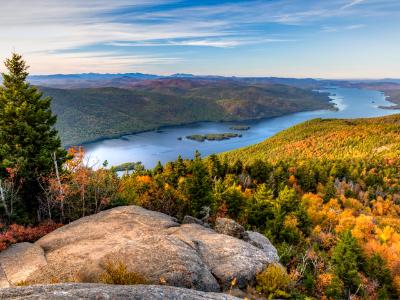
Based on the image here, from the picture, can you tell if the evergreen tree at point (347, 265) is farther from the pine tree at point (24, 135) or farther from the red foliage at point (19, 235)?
the pine tree at point (24, 135)

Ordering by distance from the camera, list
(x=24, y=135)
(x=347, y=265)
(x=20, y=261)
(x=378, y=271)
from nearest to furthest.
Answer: (x=20, y=261)
(x=24, y=135)
(x=347, y=265)
(x=378, y=271)

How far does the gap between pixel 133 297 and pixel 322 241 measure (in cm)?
6006

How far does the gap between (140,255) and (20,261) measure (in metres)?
9.45

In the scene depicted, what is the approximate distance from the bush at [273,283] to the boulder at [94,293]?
8.06 meters

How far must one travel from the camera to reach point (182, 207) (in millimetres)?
53906

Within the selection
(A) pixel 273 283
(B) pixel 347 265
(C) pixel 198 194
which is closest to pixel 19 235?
(A) pixel 273 283

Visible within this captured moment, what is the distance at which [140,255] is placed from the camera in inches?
771

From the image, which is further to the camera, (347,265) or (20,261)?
(347,265)

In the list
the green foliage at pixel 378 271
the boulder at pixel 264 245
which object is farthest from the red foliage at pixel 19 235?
the green foliage at pixel 378 271

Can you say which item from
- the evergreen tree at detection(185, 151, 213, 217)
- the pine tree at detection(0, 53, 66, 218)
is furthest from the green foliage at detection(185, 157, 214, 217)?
the pine tree at detection(0, 53, 66, 218)

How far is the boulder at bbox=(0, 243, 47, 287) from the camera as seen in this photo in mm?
19958

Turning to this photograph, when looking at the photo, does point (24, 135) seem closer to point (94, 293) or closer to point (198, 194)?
point (198, 194)

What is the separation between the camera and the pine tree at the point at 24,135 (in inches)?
1486

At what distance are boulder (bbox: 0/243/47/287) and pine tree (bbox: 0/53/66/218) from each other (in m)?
13.8
